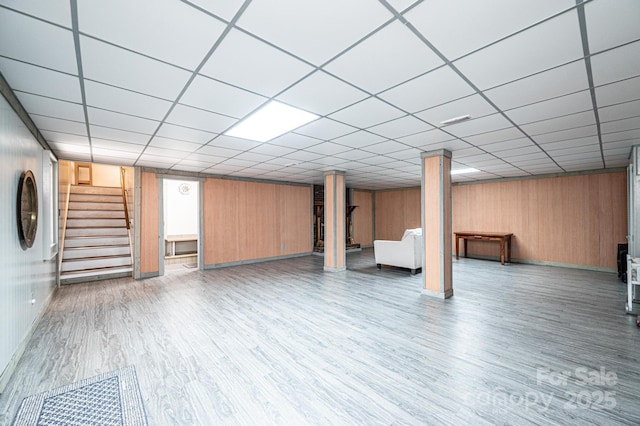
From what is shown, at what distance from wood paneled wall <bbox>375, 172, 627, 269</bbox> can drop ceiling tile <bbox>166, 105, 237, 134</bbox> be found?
821 cm

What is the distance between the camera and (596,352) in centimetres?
271

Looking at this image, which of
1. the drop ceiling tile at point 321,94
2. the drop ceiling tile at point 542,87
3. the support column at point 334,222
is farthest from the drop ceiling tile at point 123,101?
the support column at point 334,222

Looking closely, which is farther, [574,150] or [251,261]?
[251,261]

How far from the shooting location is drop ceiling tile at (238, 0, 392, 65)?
4.75 ft

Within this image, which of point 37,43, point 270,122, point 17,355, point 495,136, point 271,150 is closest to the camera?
point 37,43

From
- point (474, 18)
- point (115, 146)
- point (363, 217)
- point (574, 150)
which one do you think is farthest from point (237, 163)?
point (363, 217)

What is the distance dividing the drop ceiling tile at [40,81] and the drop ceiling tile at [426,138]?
3.62m

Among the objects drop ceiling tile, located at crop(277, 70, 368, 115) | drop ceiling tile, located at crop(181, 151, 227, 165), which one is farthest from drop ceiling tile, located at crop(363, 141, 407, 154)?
drop ceiling tile, located at crop(181, 151, 227, 165)

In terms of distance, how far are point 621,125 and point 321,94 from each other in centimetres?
374

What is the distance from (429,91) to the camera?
2426mm

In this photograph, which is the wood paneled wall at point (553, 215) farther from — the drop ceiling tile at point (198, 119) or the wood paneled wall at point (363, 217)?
the drop ceiling tile at point (198, 119)

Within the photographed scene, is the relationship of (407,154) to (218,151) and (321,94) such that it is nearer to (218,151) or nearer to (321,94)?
(321,94)

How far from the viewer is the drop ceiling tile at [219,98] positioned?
232 centimetres

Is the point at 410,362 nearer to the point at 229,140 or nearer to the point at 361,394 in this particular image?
the point at 361,394
